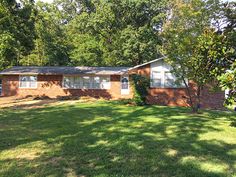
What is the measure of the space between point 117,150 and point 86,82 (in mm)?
20361

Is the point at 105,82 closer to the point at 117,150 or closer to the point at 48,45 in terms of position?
the point at 48,45

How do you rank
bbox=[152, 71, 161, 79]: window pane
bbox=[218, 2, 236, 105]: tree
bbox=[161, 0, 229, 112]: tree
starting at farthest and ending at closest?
bbox=[152, 71, 161, 79]: window pane → bbox=[161, 0, 229, 112]: tree → bbox=[218, 2, 236, 105]: tree

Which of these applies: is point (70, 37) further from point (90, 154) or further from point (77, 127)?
point (90, 154)

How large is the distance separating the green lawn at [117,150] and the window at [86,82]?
15.8 metres

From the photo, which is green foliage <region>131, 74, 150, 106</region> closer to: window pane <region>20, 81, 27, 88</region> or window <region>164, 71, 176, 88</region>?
window <region>164, 71, 176, 88</region>

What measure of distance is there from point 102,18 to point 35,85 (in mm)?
13909

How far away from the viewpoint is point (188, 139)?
8367 millimetres

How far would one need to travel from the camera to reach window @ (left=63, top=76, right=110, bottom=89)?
87.5 feet

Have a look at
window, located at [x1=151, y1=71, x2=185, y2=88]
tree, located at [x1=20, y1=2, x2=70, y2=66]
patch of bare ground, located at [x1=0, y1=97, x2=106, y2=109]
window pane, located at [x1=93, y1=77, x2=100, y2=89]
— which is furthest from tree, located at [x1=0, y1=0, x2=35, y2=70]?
window, located at [x1=151, y1=71, x2=185, y2=88]

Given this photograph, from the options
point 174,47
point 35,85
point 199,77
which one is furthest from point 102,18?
point 199,77

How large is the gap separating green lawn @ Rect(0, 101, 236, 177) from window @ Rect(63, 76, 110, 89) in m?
15.8

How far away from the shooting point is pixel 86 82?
26922 mm

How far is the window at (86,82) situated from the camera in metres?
26.7

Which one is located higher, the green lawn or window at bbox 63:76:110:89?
window at bbox 63:76:110:89
